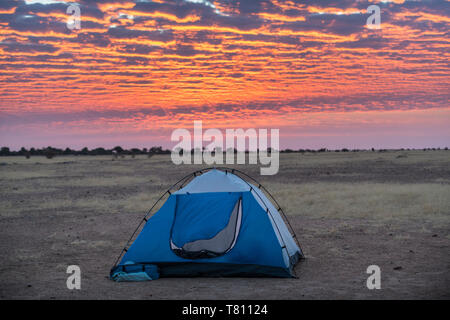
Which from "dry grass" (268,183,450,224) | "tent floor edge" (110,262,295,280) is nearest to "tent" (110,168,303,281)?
"tent floor edge" (110,262,295,280)

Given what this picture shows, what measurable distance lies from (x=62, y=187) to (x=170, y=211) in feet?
72.7

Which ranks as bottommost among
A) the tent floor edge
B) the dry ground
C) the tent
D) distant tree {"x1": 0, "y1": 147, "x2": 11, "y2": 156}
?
distant tree {"x1": 0, "y1": 147, "x2": 11, "y2": 156}

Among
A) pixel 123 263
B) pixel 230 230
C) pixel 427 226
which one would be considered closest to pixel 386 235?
pixel 427 226

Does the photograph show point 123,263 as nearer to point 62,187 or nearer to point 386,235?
point 386,235

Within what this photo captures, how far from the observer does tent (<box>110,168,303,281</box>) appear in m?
9.52

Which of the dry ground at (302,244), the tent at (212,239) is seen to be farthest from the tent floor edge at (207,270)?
the dry ground at (302,244)

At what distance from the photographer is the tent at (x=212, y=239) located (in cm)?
952

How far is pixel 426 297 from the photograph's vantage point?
26.1ft

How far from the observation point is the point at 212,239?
998 cm

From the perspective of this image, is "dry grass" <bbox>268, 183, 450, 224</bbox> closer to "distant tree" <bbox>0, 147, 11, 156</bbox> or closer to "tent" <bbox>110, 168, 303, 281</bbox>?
"tent" <bbox>110, 168, 303, 281</bbox>

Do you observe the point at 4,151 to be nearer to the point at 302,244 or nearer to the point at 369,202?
the point at 369,202

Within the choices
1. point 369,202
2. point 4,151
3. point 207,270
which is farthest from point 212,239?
point 4,151

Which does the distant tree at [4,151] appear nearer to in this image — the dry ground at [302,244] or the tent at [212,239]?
the dry ground at [302,244]

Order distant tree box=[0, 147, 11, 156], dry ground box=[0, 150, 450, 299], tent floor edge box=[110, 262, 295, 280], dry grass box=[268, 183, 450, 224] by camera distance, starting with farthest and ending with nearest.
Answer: distant tree box=[0, 147, 11, 156], dry grass box=[268, 183, 450, 224], tent floor edge box=[110, 262, 295, 280], dry ground box=[0, 150, 450, 299]
